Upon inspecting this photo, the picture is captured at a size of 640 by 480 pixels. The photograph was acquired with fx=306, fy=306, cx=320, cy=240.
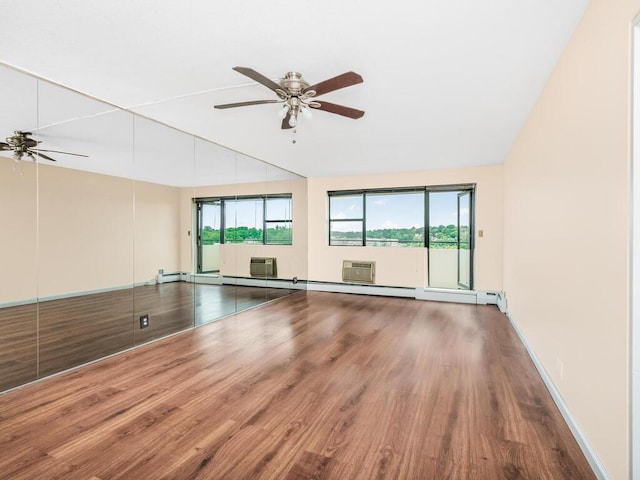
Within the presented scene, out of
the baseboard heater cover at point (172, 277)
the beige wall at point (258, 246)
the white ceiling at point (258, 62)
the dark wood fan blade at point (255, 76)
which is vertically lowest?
the baseboard heater cover at point (172, 277)

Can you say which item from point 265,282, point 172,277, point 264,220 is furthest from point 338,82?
point 265,282

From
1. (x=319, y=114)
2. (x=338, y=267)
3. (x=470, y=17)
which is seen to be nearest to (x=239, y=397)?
(x=319, y=114)

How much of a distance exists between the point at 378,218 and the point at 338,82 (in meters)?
4.85

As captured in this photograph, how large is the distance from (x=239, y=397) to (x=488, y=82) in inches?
136

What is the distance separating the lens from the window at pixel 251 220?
15.1ft

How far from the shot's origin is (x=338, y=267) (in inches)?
283

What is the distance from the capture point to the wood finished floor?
1.72 meters

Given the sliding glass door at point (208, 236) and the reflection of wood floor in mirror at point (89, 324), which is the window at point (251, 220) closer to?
the sliding glass door at point (208, 236)

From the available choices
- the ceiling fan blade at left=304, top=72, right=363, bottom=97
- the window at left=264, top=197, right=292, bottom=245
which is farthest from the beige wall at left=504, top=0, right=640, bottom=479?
the window at left=264, top=197, right=292, bottom=245

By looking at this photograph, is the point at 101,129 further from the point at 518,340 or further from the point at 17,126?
the point at 518,340

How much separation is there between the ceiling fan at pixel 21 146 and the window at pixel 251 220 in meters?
1.81

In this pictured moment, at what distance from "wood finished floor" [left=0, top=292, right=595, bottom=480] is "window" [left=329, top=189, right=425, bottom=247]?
3233 millimetres

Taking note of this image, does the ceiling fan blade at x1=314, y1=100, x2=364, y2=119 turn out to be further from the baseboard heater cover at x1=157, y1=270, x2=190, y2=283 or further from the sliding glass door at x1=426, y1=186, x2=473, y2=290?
the sliding glass door at x1=426, y1=186, x2=473, y2=290

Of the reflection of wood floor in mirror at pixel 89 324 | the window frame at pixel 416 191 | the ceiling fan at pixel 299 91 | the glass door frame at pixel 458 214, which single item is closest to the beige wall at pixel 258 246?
the reflection of wood floor in mirror at pixel 89 324
